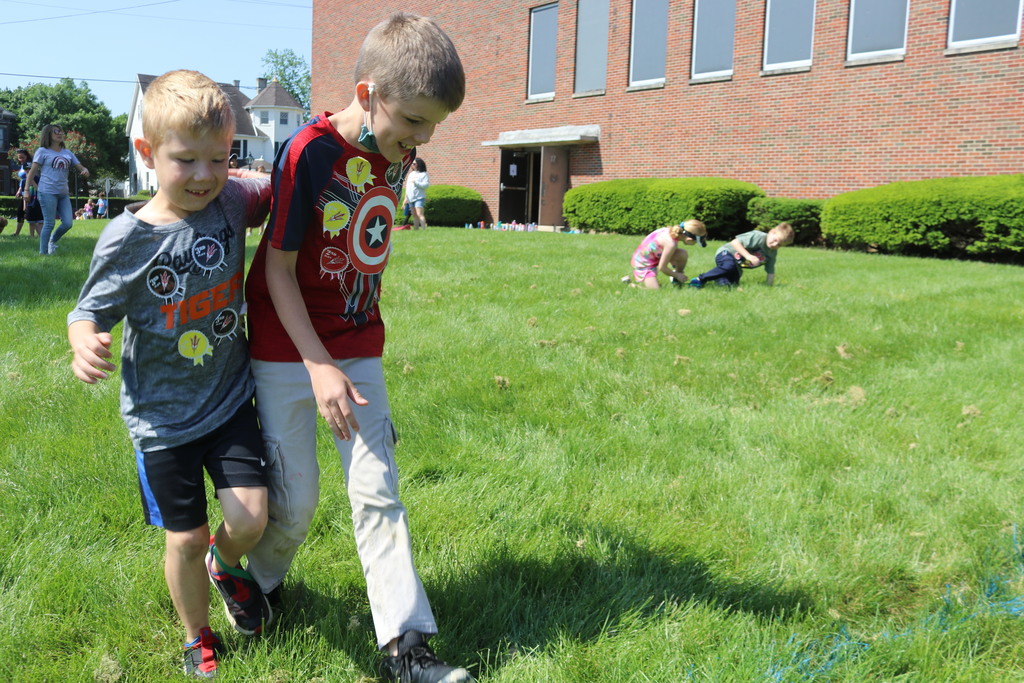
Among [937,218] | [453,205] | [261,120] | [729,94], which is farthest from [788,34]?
[261,120]

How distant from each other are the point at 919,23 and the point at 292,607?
17.2 metres

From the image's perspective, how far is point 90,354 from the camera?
2018mm

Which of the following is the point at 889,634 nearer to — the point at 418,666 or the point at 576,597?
the point at 576,597

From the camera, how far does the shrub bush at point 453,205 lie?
1003 inches

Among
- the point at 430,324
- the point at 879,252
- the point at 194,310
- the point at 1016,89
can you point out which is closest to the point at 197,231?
the point at 194,310

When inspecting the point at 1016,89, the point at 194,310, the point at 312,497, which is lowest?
the point at 312,497

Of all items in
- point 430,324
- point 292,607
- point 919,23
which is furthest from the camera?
point 919,23

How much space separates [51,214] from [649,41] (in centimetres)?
1520

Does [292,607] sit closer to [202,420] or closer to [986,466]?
[202,420]

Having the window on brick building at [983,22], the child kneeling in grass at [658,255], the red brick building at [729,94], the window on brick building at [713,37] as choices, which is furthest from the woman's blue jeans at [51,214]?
the window on brick building at [983,22]

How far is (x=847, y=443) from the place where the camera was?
13.9 feet

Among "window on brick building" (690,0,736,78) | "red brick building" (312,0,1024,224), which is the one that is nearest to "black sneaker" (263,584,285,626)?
"red brick building" (312,0,1024,224)

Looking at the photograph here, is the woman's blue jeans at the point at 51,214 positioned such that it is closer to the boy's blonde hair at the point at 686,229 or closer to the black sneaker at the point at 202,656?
the boy's blonde hair at the point at 686,229

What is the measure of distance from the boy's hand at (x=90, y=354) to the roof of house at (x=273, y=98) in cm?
7587
